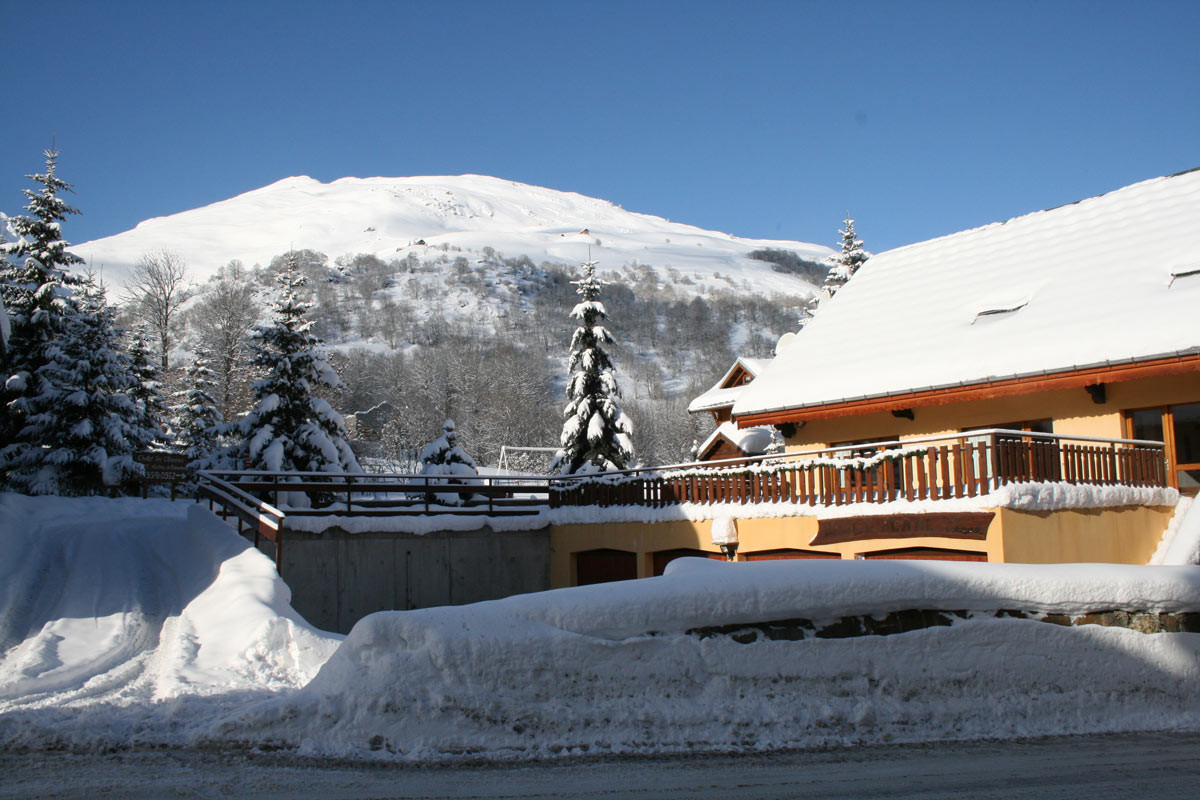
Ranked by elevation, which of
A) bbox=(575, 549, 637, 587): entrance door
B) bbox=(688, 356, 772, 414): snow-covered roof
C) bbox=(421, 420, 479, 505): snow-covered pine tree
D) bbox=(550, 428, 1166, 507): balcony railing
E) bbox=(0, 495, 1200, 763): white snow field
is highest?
bbox=(688, 356, 772, 414): snow-covered roof

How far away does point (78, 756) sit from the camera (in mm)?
6008

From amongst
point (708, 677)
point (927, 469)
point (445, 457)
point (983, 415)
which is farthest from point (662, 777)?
point (445, 457)

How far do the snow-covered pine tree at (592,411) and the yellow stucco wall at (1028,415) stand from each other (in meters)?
8.99

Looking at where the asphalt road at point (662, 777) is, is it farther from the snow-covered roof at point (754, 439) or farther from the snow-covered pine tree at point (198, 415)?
the snow-covered pine tree at point (198, 415)

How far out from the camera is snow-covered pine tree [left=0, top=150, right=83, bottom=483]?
29734mm

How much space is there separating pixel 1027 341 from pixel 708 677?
12.7 m

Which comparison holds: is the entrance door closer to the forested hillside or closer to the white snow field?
the white snow field

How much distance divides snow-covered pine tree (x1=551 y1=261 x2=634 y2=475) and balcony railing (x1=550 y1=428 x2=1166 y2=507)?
9952 millimetres

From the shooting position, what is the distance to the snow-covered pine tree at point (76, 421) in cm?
2928

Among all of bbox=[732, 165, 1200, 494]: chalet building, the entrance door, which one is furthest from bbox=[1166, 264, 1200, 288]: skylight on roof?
the entrance door

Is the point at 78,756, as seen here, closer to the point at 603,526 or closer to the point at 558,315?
the point at 603,526

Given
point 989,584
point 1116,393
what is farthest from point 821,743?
point 1116,393

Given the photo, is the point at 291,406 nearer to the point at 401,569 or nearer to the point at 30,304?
the point at 401,569

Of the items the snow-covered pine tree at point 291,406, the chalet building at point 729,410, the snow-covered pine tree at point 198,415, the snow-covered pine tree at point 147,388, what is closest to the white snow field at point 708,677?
the snow-covered pine tree at point 291,406
